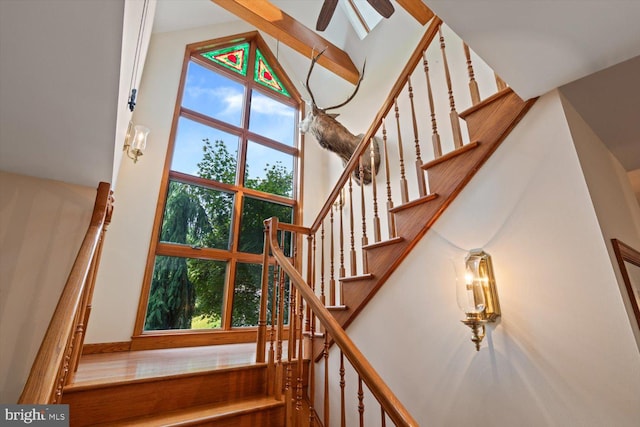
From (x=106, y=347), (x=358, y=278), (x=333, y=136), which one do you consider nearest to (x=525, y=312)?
(x=358, y=278)

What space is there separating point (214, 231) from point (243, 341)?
4.60 feet

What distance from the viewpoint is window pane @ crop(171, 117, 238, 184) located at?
13.2 ft

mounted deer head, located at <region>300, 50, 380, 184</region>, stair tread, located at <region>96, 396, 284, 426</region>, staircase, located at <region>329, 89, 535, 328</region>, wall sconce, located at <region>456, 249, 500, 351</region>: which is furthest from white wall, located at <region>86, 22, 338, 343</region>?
wall sconce, located at <region>456, 249, 500, 351</region>

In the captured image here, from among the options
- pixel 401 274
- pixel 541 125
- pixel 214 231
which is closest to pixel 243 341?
pixel 214 231

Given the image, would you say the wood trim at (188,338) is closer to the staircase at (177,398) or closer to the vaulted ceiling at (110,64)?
the staircase at (177,398)

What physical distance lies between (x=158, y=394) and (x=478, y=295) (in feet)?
6.22

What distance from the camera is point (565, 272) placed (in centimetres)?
138

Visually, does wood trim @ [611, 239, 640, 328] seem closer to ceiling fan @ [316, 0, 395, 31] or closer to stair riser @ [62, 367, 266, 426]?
stair riser @ [62, 367, 266, 426]

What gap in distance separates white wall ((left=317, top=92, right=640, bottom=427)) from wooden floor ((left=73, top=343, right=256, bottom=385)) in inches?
45.7

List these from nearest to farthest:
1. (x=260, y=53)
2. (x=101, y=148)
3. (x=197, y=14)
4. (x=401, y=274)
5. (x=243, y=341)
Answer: (x=101, y=148), (x=401, y=274), (x=243, y=341), (x=197, y=14), (x=260, y=53)

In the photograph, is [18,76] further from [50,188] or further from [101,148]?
[50,188]

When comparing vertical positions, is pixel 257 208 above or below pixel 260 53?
below

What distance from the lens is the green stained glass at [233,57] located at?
15.7 feet

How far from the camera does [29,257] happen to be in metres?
1.66
